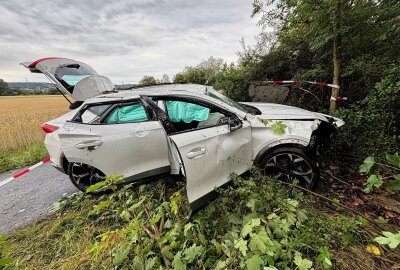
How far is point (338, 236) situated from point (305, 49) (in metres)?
6.13

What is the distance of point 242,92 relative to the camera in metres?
7.89

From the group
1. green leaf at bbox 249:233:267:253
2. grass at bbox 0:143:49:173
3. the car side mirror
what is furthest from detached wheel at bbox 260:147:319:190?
grass at bbox 0:143:49:173

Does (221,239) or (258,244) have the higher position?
(258,244)

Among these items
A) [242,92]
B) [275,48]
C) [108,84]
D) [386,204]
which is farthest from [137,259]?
[275,48]

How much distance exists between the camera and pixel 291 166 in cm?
321

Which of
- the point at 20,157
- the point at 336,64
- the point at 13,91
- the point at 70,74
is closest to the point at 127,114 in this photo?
the point at 70,74

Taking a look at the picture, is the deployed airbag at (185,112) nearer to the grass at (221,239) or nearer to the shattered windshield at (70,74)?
the grass at (221,239)

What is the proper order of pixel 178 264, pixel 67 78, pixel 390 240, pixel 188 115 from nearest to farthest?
pixel 390 240, pixel 178 264, pixel 188 115, pixel 67 78

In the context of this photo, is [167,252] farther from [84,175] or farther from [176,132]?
[84,175]

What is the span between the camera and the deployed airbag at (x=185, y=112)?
3.37m

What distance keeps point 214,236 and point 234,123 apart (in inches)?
54.4

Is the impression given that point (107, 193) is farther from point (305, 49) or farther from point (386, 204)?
point (305, 49)

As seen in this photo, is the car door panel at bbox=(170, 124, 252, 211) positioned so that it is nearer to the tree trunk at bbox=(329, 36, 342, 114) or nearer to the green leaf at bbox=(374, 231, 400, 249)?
the green leaf at bbox=(374, 231, 400, 249)

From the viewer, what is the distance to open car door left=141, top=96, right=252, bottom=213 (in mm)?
2467
